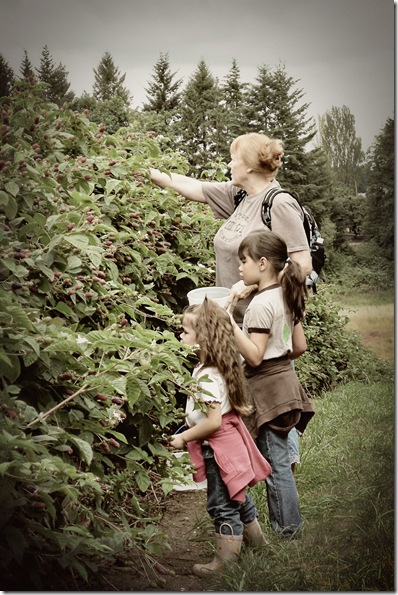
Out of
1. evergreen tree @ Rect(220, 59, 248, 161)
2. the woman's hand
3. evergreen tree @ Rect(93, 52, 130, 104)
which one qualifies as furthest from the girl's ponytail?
evergreen tree @ Rect(93, 52, 130, 104)

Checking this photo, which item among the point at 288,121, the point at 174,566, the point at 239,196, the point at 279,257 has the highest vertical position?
the point at 288,121

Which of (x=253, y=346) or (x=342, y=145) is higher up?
(x=342, y=145)

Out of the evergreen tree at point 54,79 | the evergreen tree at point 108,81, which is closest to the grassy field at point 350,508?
the evergreen tree at point 108,81

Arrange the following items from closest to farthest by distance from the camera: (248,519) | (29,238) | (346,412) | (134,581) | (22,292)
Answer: (22,292), (29,238), (134,581), (248,519), (346,412)

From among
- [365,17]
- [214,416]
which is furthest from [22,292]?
[365,17]

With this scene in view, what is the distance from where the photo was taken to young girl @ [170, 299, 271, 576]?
6.60 ft

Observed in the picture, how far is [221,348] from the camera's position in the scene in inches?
80.1

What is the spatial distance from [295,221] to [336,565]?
3.54 feet

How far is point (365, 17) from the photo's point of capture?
2160 mm

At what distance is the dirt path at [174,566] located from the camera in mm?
1908

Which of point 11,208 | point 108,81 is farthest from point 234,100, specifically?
point 11,208

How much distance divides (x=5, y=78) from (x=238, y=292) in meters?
1.04

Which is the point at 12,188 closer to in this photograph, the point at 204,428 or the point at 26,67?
the point at 26,67

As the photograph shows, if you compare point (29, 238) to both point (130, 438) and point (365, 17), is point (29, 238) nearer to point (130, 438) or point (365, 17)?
point (130, 438)
